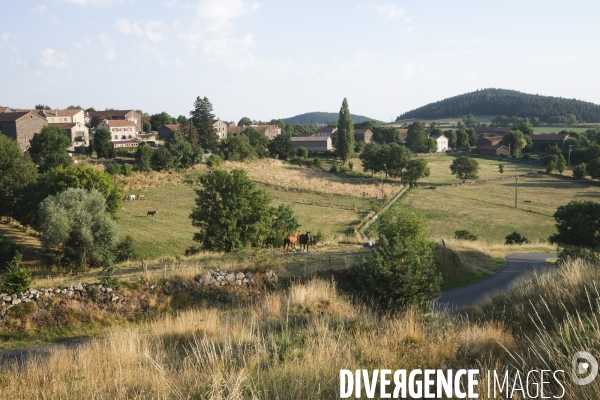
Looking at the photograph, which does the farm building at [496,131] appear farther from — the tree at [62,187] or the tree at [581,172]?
the tree at [62,187]

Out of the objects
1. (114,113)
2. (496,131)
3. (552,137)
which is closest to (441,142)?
(552,137)

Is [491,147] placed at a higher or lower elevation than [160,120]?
lower

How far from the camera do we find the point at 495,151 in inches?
4665

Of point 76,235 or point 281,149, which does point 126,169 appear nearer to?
point 76,235

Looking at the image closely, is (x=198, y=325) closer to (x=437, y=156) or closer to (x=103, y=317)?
(x=103, y=317)

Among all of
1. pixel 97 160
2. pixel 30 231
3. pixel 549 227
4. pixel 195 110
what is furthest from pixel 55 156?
pixel 549 227

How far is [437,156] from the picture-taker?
113 m

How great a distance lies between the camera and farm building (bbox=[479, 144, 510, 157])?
118 meters

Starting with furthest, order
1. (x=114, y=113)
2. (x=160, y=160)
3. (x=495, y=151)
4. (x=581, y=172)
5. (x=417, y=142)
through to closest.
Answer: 1. (x=495, y=151)
2. (x=114, y=113)
3. (x=417, y=142)
4. (x=581, y=172)
5. (x=160, y=160)

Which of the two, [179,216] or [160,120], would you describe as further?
[160,120]

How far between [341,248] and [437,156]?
311 ft

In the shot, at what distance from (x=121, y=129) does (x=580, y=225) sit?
300 ft

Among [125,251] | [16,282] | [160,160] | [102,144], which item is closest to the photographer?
[16,282]

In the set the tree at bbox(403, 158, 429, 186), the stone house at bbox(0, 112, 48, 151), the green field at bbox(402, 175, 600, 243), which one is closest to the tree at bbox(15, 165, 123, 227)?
the green field at bbox(402, 175, 600, 243)
